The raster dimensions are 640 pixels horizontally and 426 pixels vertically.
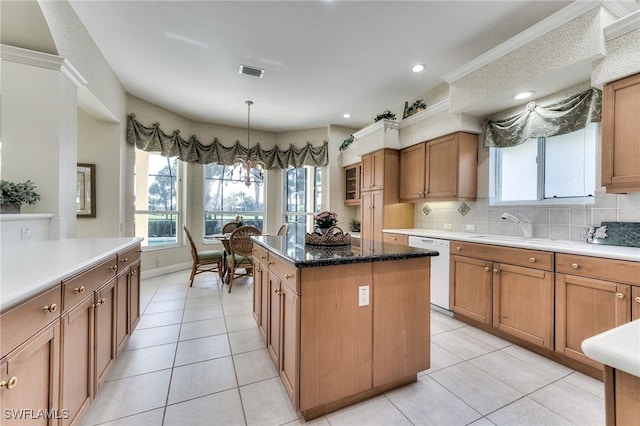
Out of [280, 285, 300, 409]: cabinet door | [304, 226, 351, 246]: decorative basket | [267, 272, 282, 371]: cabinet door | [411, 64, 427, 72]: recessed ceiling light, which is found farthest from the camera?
[411, 64, 427, 72]: recessed ceiling light

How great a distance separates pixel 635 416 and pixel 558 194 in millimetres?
2910

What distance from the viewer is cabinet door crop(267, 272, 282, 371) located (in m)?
1.85

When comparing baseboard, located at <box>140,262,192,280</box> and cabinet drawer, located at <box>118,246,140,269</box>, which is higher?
cabinet drawer, located at <box>118,246,140,269</box>

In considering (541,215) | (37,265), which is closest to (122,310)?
(37,265)

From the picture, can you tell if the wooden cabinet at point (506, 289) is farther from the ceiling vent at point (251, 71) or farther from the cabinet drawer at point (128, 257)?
the ceiling vent at point (251, 71)

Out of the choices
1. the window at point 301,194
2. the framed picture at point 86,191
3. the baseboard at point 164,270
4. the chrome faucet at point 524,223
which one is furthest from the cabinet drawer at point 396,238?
the framed picture at point 86,191

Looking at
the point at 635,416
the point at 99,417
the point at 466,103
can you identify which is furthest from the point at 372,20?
the point at 99,417

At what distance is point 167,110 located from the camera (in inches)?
188

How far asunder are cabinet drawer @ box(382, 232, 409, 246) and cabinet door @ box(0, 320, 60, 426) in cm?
333

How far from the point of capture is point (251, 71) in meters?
3.46

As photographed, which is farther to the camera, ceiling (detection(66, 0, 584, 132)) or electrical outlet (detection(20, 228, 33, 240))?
ceiling (detection(66, 0, 584, 132))

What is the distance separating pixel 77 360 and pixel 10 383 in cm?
54

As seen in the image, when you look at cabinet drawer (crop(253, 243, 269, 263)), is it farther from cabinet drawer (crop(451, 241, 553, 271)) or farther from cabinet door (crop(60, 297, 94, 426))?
cabinet drawer (crop(451, 241, 553, 271))

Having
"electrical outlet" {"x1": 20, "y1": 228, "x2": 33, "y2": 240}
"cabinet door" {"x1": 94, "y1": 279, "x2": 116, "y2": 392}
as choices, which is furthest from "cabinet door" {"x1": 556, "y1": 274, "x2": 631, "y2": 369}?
"electrical outlet" {"x1": 20, "y1": 228, "x2": 33, "y2": 240}
